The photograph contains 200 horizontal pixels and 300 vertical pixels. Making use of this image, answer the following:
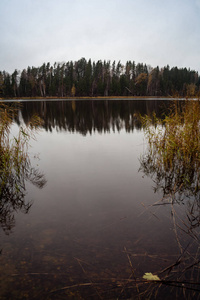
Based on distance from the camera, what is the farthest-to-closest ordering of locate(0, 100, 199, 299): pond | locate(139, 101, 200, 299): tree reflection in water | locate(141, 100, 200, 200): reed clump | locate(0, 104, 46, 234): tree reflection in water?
locate(141, 100, 200, 200): reed clump → locate(0, 104, 46, 234): tree reflection in water → locate(139, 101, 200, 299): tree reflection in water → locate(0, 100, 199, 299): pond

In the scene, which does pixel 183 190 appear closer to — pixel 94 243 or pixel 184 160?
pixel 184 160

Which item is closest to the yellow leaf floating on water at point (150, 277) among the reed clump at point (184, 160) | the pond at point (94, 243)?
Result: the pond at point (94, 243)

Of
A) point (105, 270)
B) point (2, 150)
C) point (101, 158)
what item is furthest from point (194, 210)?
point (2, 150)

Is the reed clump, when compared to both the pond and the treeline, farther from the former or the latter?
the treeline

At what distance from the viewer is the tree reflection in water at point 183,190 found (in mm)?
2954

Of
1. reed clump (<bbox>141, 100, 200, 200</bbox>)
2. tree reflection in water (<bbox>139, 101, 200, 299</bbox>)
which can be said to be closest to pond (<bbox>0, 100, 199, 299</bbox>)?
tree reflection in water (<bbox>139, 101, 200, 299</bbox>)

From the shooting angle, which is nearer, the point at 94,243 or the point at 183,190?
the point at 94,243

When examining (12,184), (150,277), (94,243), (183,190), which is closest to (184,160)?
(183,190)

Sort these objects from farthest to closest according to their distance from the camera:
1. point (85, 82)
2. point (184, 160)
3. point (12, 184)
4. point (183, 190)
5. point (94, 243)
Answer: point (85, 82), point (184, 160), point (12, 184), point (183, 190), point (94, 243)

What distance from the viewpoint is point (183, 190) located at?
5680mm

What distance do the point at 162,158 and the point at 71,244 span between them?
17.7ft

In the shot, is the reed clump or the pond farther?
the reed clump

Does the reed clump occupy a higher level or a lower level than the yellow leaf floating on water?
higher

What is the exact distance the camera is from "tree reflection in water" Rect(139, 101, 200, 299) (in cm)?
295
